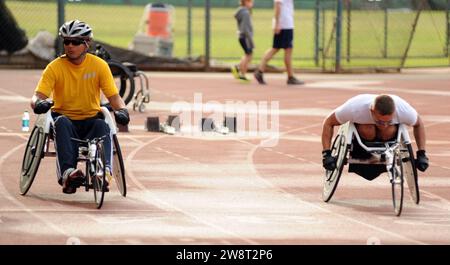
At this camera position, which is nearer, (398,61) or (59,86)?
(59,86)

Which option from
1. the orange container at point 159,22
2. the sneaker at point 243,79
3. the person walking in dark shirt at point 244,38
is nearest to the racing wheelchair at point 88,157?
the sneaker at point 243,79

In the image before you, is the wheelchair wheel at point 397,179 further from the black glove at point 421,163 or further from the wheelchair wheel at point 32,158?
the wheelchair wheel at point 32,158

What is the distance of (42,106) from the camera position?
13414mm

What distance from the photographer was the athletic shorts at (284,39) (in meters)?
27.5

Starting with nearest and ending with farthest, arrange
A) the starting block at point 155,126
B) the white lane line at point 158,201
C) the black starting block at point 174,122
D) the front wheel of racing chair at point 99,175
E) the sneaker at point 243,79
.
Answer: the white lane line at point 158,201 → the front wheel of racing chair at point 99,175 → the starting block at point 155,126 → the black starting block at point 174,122 → the sneaker at point 243,79

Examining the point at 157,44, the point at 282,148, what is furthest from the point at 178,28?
the point at 282,148

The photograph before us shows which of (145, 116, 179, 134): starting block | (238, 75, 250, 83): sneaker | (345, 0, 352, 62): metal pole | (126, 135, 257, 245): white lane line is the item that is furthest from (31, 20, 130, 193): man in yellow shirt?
(345, 0, 352, 62): metal pole

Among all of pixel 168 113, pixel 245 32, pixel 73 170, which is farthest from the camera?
pixel 245 32

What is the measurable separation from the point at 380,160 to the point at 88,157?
2.48 meters

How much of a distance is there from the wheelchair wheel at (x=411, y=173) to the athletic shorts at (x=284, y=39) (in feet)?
45.2

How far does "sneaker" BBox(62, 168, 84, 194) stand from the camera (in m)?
13.4

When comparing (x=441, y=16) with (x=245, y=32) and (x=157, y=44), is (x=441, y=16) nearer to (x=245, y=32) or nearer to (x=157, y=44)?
(x=157, y=44)
